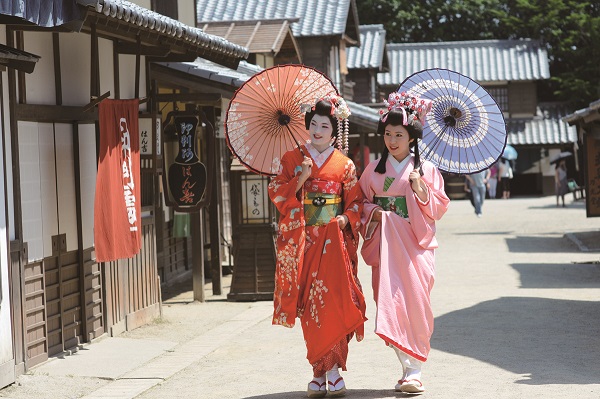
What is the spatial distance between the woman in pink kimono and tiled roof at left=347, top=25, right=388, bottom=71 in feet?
107

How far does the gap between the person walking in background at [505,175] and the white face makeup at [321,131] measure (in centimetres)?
3359

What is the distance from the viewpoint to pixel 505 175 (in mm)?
41656

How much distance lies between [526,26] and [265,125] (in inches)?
1663

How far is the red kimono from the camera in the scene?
7293 millimetres

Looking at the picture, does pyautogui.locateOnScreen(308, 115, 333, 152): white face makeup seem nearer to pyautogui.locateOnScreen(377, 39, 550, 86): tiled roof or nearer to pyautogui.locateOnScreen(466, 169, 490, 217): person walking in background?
pyautogui.locateOnScreen(466, 169, 490, 217): person walking in background

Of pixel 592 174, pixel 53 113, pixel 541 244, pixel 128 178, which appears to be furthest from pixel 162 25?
pixel 541 244

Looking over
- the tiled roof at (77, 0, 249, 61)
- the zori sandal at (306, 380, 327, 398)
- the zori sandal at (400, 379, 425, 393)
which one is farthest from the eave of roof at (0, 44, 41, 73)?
the zori sandal at (400, 379, 425, 393)

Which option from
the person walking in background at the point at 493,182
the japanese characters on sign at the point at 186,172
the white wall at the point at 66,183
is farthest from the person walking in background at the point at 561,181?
the white wall at the point at 66,183

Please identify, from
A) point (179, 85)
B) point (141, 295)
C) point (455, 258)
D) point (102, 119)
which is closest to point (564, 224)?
point (455, 258)

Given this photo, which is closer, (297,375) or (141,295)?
(297,375)

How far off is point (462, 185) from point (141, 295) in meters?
35.2

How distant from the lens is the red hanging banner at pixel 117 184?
930 cm

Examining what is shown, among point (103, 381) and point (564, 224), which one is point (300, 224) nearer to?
point (103, 381)

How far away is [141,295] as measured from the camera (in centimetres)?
1146
